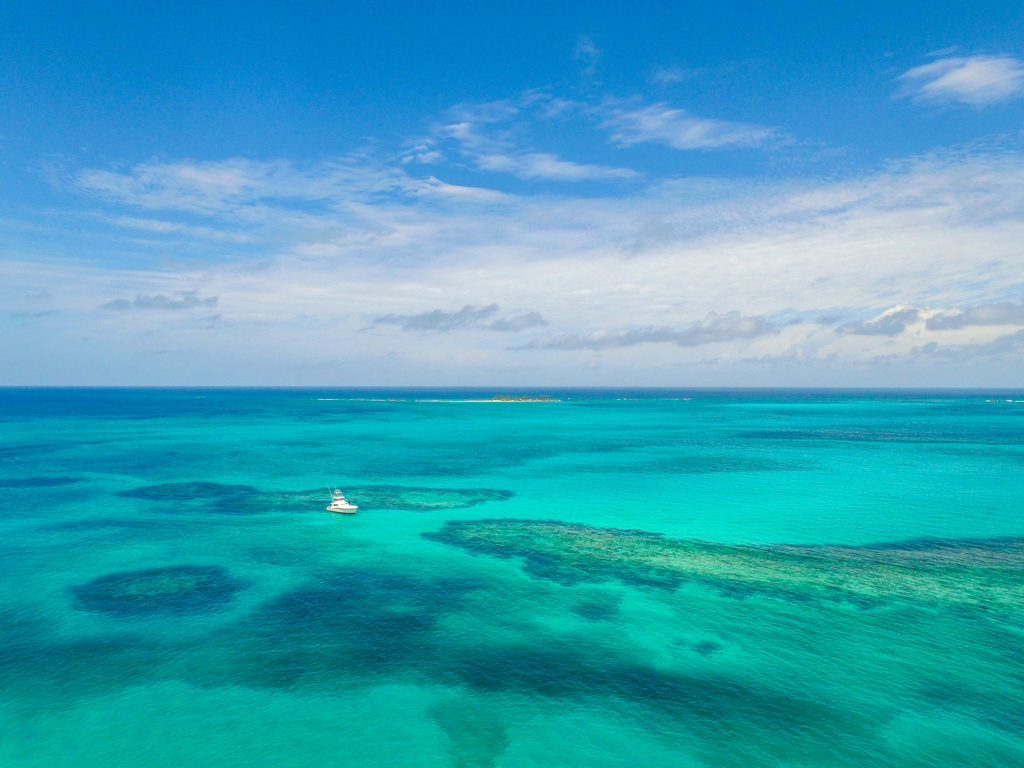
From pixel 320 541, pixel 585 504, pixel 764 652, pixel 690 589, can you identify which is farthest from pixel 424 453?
pixel 764 652

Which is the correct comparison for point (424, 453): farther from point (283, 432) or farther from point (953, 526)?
point (953, 526)

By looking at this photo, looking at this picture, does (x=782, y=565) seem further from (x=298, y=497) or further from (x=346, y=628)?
(x=298, y=497)

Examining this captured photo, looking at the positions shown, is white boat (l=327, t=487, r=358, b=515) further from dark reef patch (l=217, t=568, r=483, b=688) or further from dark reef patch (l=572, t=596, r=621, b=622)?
dark reef patch (l=572, t=596, r=621, b=622)

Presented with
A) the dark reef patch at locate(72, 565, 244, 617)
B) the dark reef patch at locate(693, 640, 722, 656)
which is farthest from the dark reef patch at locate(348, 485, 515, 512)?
the dark reef patch at locate(693, 640, 722, 656)

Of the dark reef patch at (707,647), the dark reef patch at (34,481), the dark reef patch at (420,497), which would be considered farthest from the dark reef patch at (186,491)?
the dark reef patch at (707,647)

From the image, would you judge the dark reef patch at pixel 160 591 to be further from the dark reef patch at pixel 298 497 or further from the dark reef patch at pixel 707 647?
the dark reef patch at pixel 707 647

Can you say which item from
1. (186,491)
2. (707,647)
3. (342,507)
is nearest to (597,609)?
(707,647)
